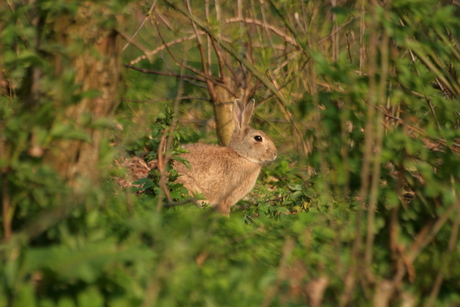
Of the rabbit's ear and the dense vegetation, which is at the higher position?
the dense vegetation

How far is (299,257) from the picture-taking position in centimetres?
337

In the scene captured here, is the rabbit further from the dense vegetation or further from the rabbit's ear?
the dense vegetation

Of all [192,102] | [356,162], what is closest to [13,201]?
[356,162]

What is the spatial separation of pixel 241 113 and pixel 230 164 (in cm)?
65

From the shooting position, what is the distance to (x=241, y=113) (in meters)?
7.46

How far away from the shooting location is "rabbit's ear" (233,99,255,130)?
7.33 meters

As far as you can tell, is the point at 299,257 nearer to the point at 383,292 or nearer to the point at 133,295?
the point at 383,292

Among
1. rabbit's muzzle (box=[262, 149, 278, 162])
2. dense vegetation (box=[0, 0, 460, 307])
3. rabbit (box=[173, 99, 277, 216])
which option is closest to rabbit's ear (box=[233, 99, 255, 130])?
rabbit (box=[173, 99, 277, 216])

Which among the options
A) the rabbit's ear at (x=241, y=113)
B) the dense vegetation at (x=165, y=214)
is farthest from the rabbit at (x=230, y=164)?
the dense vegetation at (x=165, y=214)

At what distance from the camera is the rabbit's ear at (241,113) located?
289 inches

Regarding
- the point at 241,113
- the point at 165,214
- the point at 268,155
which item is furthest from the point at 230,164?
the point at 165,214

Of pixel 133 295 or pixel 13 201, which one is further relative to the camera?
pixel 13 201

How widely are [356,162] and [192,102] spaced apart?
6535 mm

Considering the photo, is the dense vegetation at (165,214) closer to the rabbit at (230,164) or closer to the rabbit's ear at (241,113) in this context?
the rabbit at (230,164)
